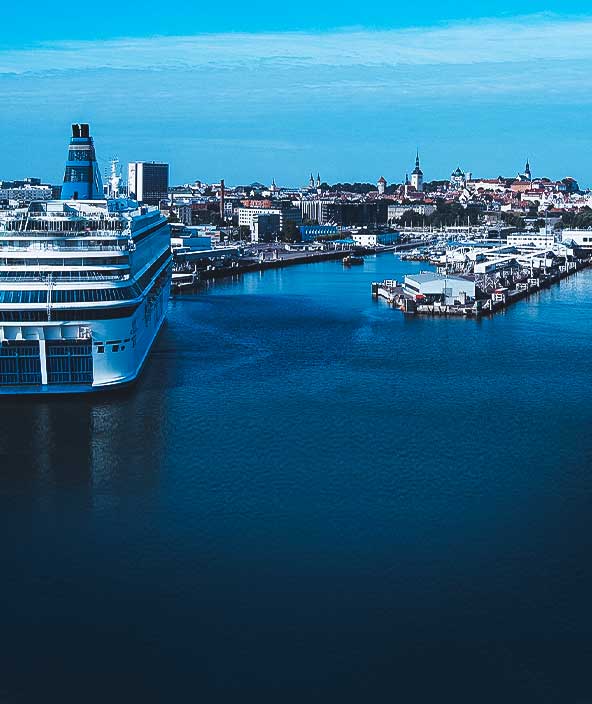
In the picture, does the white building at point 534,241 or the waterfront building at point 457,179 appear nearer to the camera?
the white building at point 534,241

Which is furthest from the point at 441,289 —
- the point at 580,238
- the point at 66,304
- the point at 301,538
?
the point at 580,238

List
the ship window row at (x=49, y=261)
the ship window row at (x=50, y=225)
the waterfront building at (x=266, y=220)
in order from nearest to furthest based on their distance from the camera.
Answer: the ship window row at (x=49, y=261), the ship window row at (x=50, y=225), the waterfront building at (x=266, y=220)

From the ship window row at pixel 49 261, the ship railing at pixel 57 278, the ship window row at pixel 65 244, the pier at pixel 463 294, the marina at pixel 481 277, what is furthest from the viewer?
the marina at pixel 481 277

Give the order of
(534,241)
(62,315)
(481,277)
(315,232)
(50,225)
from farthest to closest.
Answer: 1. (315,232)
2. (534,241)
3. (481,277)
4. (50,225)
5. (62,315)

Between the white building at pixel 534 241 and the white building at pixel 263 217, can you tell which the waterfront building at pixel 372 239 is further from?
the white building at pixel 534 241

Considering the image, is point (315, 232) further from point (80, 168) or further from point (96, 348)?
point (96, 348)

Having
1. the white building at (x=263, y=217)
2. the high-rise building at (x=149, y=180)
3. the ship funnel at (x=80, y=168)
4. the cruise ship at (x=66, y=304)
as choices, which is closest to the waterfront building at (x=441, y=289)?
the ship funnel at (x=80, y=168)
